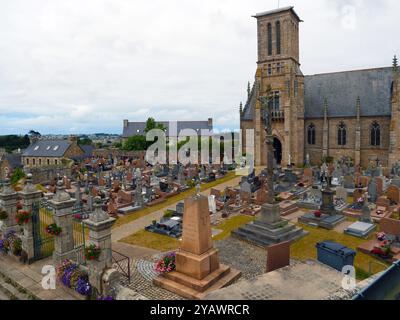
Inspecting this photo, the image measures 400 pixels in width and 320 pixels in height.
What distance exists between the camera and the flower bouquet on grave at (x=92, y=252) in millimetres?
7453

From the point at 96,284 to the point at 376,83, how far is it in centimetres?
3711

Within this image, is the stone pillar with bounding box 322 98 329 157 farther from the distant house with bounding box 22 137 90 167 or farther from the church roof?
the distant house with bounding box 22 137 90 167

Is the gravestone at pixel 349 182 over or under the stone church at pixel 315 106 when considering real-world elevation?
under

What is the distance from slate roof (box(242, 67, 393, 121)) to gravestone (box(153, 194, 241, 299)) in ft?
104

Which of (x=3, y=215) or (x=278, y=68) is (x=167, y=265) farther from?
(x=278, y=68)

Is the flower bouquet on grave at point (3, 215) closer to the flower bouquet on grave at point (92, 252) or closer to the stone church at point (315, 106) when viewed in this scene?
the flower bouquet on grave at point (92, 252)

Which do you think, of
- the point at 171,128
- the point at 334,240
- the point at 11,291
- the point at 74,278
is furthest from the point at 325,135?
the point at 171,128

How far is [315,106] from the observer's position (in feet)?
122

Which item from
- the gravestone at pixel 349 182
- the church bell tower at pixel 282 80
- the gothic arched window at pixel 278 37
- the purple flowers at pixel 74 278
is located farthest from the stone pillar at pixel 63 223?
the gothic arched window at pixel 278 37

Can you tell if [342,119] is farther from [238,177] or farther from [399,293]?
[399,293]

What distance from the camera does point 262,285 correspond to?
22.8 ft

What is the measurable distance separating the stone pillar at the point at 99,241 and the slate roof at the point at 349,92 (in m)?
34.1

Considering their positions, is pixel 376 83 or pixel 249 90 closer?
pixel 376 83
